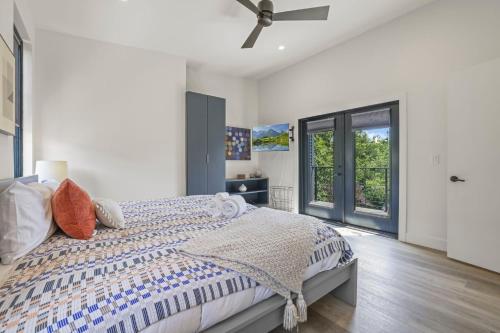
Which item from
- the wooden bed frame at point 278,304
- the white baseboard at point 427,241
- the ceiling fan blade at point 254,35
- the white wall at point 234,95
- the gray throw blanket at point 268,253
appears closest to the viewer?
the wooden bed frame at point 278,304

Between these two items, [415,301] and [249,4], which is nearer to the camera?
[415,301]

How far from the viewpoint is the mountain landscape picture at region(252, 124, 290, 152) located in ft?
15.1

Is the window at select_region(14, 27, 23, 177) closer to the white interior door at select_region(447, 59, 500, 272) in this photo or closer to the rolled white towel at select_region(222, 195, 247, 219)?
the rolled white towel at select_region(222, 195, 247, 219)

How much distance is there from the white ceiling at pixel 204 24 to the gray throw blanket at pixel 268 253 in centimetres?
265

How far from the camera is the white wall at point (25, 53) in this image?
5.69 ft

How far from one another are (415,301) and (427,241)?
55.9 inches

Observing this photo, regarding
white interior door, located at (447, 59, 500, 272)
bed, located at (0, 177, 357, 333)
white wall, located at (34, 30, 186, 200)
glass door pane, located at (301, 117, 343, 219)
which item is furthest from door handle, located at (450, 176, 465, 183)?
white wall, located at (34, 30, 186, 200)

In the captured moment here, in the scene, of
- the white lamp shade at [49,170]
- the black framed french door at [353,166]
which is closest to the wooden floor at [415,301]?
the black framed french door at [353,166]

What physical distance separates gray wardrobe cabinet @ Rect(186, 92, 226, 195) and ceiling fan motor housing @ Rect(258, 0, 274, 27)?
2.04 m

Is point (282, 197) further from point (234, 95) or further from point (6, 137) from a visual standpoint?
point (6, 137)

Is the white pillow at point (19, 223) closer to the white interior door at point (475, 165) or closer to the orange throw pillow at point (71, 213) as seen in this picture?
the orange throw pillow at point (71, 213)

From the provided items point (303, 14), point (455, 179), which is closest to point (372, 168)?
point (455, 179)

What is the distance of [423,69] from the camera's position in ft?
9.54

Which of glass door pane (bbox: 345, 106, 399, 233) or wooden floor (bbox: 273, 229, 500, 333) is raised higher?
glass door pane (bbox: 345, 106, 399, 233)
